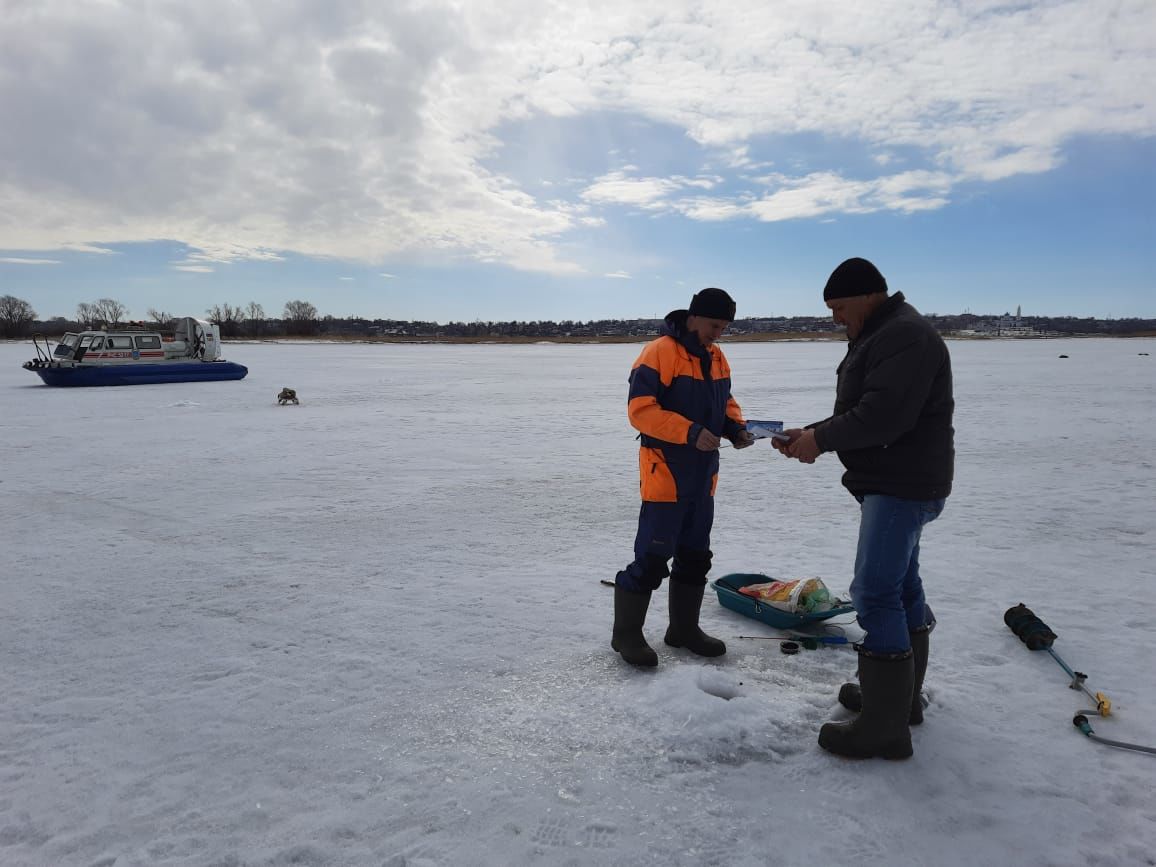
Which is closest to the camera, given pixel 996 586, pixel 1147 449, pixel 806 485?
pixel 996 586

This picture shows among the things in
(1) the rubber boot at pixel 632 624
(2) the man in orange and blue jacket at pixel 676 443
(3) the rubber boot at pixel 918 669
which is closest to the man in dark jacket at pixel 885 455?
(3) the rubber boot at pixel 918 669

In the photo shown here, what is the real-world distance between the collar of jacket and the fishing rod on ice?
5.67 ft

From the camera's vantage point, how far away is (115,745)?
102 inches

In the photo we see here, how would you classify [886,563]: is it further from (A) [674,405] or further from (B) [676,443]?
(A) [674,405]

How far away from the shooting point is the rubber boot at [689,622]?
3342mm

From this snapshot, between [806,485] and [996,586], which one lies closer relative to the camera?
[996,586]

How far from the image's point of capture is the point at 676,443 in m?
3.02

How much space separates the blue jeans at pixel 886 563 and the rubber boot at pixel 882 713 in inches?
2.4

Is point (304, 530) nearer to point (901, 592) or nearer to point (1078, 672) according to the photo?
point (901, 592)

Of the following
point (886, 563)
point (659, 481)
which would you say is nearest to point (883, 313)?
point (886, 563)

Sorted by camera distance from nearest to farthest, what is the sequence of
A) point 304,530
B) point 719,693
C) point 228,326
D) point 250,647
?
point 719,693
point 250,647
point 304,530
point 228,326

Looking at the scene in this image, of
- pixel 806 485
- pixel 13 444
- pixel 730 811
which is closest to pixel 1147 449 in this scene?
pixel 806 485

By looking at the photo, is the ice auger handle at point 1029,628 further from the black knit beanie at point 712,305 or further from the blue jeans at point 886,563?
the black knit beanie at point 712,305

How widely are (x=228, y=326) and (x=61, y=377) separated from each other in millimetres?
85751
